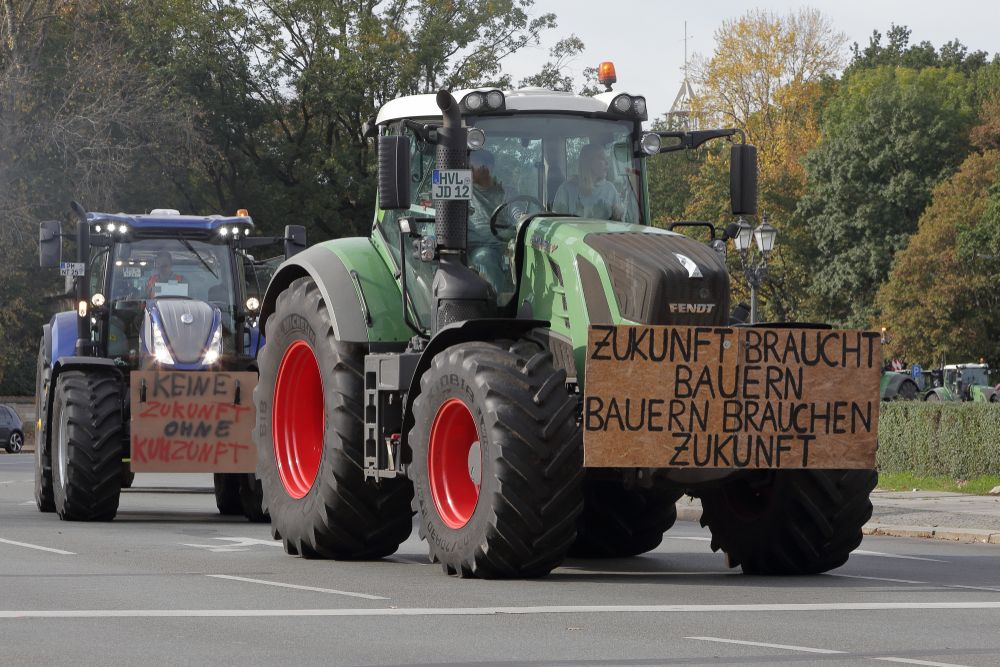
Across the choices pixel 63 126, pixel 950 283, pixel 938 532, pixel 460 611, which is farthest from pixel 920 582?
pixel 950 283

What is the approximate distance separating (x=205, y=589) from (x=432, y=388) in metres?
1.94

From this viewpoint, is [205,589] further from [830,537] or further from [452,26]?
[452,26]

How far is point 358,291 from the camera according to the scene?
13875 mm

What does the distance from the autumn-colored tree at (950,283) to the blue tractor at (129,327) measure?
51975 mm

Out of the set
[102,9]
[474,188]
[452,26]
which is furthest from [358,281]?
[452,26]

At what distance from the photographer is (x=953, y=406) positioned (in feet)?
88.6

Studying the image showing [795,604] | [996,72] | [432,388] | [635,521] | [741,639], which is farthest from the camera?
[996,72]

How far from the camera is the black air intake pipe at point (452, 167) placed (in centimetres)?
1295

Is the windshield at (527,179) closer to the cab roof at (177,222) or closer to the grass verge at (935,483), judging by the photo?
the cab roof at (177,222)

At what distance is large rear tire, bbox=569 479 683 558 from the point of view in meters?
14.9

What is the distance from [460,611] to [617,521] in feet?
15.4

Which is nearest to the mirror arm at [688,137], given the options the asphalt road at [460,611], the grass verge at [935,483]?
the asphalt road at [460,611]

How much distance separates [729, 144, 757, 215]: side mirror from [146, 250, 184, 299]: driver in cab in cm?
877

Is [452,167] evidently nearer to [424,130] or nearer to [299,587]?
[424,130]
